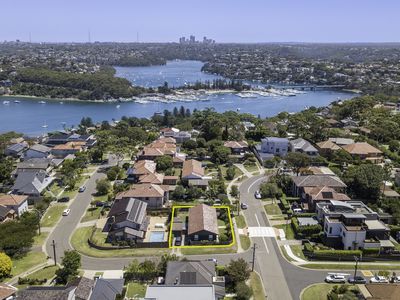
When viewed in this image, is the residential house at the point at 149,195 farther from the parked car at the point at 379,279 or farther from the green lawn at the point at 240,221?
the parked car at the point at 379,279

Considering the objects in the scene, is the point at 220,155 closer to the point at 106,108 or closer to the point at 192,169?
the point at 192,169

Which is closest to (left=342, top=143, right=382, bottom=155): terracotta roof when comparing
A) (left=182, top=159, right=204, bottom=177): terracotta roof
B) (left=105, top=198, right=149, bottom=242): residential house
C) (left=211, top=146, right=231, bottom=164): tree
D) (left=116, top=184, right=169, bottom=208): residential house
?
(left=211, top=146, right=231, bottom=164): tree

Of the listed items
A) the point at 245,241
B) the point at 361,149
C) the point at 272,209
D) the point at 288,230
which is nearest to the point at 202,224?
the point at 245,241

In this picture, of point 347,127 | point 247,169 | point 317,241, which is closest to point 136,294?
point 317,241

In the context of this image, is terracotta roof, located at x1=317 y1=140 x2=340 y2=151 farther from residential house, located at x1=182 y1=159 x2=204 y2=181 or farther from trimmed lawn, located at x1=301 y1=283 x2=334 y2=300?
trimmed lawn, located at x1=301 y1=283 x2=334 y2=300

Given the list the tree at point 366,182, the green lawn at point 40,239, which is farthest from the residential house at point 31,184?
the tree at point 366,182
